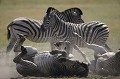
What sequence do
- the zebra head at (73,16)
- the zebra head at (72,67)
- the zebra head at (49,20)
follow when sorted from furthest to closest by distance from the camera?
the zebra head at (73,16) < the zebra head at (49,20) < the zebra head at (72,67)

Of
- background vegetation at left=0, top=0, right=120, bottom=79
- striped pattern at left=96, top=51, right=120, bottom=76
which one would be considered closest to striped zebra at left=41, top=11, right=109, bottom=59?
striped pattern at left=96, top=51, right=120, bottom=76

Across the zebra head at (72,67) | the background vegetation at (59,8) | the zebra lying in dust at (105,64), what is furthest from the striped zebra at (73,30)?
the background vegetation at (59,8)

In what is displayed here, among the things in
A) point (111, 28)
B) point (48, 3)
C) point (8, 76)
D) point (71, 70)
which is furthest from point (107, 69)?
point (48, 3)

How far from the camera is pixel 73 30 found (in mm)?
12297

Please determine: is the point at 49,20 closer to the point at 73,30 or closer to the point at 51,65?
the point at 73,30

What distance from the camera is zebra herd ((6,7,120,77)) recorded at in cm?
923

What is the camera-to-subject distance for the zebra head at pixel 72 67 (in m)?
9.12

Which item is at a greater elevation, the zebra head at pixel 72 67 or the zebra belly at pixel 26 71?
the zebra head at pixel 72 67

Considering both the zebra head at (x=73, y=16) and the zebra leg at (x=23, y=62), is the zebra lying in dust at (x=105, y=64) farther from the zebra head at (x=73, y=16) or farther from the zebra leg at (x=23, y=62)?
the zebra head at (x=73, y=16)

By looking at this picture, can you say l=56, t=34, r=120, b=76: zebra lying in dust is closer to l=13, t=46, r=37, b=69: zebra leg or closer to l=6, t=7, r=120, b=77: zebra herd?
l=6, t=7, r=120, b=77: zebra herd

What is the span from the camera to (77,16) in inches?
536

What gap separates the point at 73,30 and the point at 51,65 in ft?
10.7

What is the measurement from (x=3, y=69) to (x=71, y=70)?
255cm

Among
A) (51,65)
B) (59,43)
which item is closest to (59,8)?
(59,43)
